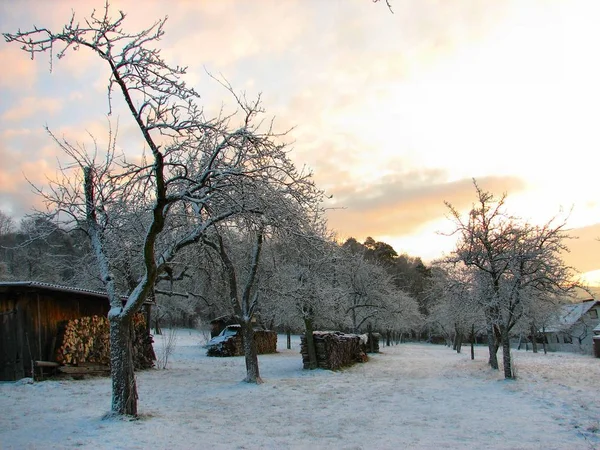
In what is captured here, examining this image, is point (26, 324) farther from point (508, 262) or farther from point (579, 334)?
point (579, 334)

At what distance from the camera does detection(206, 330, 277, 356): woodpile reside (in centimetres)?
2762

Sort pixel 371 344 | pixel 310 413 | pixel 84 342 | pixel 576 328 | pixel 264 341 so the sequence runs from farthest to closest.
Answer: pixel 576 328 < pixel 371 344 < pixel 264 341 < pixel 84 342 < pixel 310 413

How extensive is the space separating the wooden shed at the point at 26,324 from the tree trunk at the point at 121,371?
19.7ft

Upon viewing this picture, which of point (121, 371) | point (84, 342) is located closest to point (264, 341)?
point (84, 342)

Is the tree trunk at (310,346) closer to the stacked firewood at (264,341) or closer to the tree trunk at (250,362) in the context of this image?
the tree trunk at (250,362)

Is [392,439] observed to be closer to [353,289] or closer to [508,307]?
[508,307]

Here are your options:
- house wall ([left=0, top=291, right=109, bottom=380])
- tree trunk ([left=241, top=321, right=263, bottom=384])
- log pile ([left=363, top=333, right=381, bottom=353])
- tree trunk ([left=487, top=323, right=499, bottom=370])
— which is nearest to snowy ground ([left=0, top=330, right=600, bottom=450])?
tree trunk ([left=241, top=321, right=263, bottom=384])

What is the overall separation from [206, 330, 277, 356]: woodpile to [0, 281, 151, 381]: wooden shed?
14.1 m

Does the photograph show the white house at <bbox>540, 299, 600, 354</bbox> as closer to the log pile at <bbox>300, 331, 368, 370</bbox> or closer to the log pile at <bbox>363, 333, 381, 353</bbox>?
the log pile at <bbox>363, 333, 381, 353</bbox>

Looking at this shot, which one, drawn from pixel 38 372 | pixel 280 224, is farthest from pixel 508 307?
pixel 38 372

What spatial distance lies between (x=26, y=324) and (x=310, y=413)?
28.7 ft

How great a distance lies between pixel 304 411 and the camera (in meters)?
11.2

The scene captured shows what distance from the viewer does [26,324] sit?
526 inches

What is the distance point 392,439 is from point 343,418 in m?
2.20
